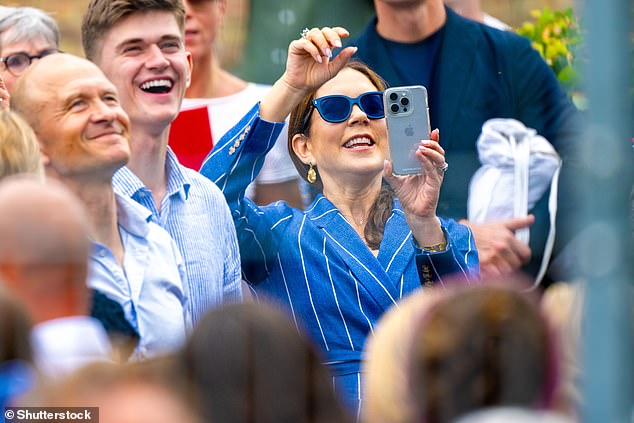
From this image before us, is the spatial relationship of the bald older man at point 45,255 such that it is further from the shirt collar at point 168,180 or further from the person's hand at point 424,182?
the person's hand at point 424,182

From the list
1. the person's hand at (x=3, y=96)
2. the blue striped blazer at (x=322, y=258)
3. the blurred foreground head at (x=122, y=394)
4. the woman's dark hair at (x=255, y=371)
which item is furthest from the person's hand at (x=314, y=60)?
the blurred foreground head at (x=122, y=394)

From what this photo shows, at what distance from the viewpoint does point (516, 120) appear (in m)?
3.61

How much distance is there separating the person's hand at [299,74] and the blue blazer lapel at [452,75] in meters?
0.40

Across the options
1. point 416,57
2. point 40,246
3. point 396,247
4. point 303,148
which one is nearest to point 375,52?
point 416,57

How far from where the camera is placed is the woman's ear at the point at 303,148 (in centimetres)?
336

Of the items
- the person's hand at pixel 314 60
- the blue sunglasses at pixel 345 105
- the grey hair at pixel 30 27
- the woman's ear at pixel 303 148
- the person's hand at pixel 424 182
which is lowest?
the person's hand at pixel 424 182

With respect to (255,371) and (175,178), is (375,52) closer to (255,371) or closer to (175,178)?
(175,178)

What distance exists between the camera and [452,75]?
140 inches

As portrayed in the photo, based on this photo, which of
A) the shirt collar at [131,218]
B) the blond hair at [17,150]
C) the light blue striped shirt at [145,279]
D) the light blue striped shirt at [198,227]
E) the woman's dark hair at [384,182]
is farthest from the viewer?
the woman's dark hair at [384,182]

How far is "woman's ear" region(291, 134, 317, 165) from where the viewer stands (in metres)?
3.36

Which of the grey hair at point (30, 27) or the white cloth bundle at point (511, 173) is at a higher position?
the grey hair at point (30, 27)

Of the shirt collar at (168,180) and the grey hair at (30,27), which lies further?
the grey hair at (30,27)

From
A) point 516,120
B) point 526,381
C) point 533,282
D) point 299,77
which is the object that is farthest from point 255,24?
point 526,381

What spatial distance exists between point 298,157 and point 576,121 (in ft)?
2.66
